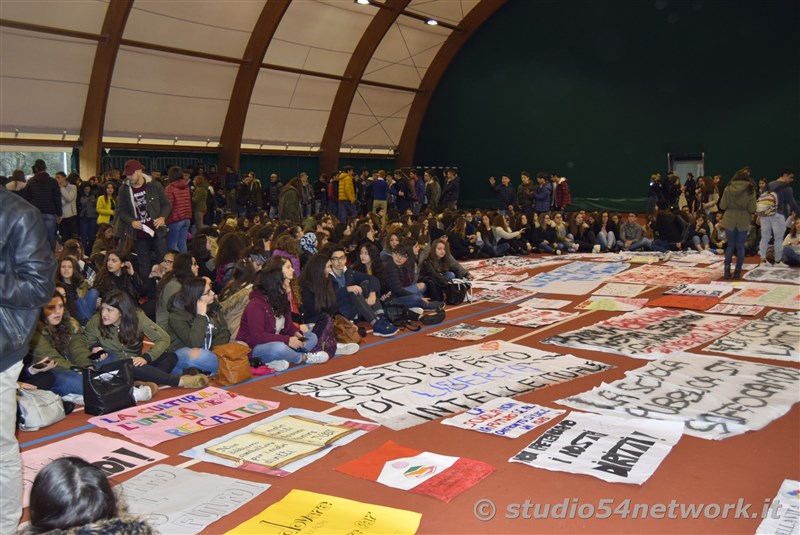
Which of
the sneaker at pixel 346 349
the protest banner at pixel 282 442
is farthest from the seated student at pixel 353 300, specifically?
the protest banner at pixel 282 442

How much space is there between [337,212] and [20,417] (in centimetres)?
1792

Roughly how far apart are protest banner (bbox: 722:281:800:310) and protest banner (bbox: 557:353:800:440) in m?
3.80

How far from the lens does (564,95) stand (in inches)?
1155

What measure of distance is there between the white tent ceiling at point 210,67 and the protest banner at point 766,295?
1653 centimetres

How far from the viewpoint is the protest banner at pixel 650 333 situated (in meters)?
8.55

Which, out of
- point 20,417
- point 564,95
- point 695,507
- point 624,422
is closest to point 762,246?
point 624,422

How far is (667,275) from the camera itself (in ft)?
46.3

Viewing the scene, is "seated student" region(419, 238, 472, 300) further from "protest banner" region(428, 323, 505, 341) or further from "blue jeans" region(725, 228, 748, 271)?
"blue jeans" region(725, 228, 748, 271)

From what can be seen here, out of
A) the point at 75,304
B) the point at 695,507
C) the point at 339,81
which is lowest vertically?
the point at 695,507

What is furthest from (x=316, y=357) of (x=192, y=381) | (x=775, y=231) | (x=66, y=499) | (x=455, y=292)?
(x=775, y=231)

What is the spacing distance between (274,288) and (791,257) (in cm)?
1110

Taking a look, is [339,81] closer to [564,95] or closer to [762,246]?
[564,95]

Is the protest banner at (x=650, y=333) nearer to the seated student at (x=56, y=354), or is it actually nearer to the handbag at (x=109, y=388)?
the handbag at (x=109, y=388)

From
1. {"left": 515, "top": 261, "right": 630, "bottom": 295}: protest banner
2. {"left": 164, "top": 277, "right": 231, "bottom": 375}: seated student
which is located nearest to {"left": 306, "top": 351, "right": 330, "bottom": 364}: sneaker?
{"left": 164, "top": 277, "right": 231, "bottom": 375}: seated student
